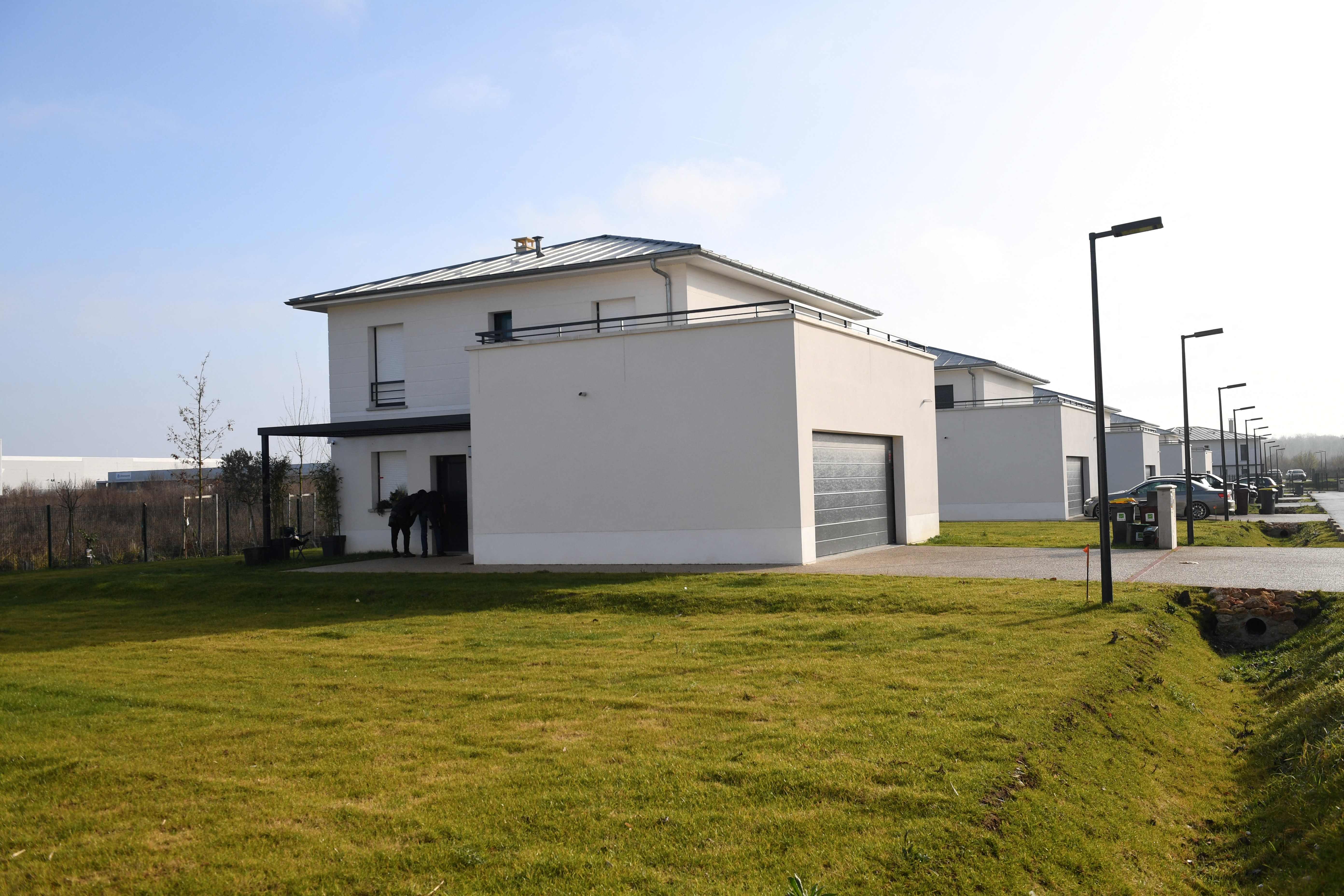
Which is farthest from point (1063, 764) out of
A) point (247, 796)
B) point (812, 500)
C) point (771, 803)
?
point (812, 500)

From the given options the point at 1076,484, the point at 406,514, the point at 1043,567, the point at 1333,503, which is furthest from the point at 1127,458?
the point at 406,514

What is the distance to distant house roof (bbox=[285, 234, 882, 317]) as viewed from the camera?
A: 2253 centimetres

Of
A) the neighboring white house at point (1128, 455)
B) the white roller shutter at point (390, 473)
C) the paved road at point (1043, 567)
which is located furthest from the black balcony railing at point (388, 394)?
the neighboring white house at point (1128, 455)

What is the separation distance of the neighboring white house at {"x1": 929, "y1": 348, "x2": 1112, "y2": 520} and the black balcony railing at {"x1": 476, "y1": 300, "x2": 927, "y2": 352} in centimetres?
1274

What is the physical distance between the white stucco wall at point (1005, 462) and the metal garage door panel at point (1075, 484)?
29.4 inches

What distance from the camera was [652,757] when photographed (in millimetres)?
7023

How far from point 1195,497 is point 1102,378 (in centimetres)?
2678

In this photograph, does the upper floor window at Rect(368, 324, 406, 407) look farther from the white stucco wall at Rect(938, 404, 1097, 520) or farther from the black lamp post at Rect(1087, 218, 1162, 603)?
the white stucco wall at Rect(938, 404, 1097, 520)

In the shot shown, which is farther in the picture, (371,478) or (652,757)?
(371,478)

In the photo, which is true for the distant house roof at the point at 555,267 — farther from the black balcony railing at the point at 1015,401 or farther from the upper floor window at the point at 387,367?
the black balcony railing at the point at 1015,401

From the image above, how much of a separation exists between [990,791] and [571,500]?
48.2 feet

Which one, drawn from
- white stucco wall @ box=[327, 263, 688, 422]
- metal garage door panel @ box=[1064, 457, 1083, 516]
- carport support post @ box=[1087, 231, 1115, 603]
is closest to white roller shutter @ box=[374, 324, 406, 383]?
white stucco wall @ box=[327, 263, 688, 422]

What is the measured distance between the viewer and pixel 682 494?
19484 mm

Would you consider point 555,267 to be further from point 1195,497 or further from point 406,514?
point 1195,497
